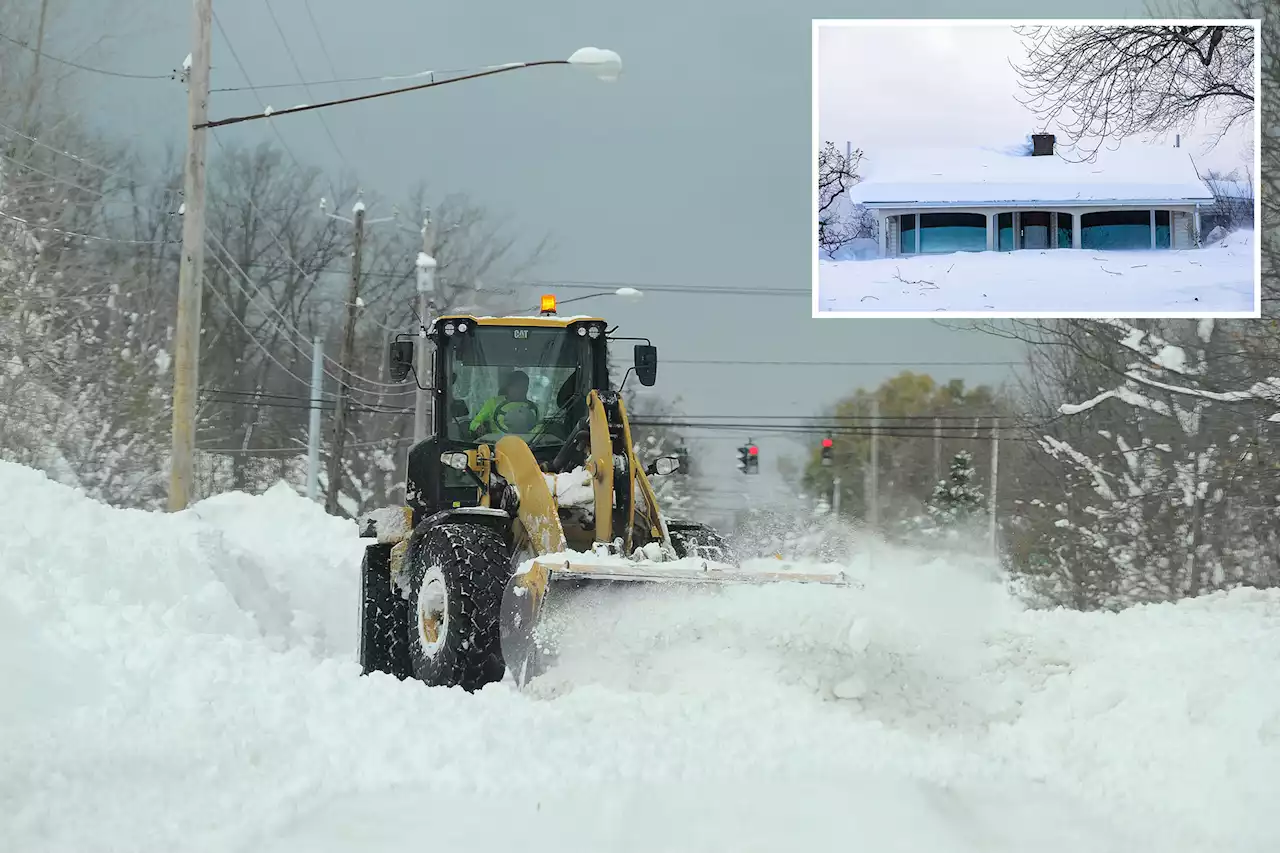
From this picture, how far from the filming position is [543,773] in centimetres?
604

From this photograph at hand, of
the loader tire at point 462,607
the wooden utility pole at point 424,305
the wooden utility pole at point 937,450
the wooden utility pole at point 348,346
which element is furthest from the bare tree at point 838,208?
the wooden utility pole at point 937,450

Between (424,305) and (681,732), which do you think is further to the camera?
(424,305)

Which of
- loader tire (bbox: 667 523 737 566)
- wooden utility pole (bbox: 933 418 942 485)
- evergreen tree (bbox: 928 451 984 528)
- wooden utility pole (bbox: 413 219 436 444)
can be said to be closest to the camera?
loader tire (bbox: 667 523 737 566)

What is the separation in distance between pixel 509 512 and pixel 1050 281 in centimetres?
686

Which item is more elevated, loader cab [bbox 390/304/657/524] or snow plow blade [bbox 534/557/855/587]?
loader cab [bbox 390/304/657/524]

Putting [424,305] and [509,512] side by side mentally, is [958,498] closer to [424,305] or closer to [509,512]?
[424,305]

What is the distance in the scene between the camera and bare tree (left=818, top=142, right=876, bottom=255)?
14.0 m

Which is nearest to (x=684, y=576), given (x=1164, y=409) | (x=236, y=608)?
(x=236, y=608)

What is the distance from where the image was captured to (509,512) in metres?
9.65

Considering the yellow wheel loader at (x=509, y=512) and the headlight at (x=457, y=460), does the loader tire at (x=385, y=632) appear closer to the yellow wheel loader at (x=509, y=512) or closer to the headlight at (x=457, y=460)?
the yellow wheel loader at (x=509, y=512)

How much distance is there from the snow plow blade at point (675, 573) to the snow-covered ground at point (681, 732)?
107 millimetres

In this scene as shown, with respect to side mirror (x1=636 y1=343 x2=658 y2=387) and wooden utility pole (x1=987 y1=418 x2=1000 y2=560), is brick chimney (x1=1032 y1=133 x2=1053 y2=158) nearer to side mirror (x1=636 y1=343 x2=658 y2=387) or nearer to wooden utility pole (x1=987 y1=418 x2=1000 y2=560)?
side mirror (x1=636 y1=343 x2=658 y2=387)

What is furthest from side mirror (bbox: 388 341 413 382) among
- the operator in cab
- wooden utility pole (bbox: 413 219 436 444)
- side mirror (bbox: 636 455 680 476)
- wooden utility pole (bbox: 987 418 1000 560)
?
wooden utility pole (bbox: 413 219 436 444)

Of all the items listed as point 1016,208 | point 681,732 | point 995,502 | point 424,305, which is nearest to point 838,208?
point 1016,208
